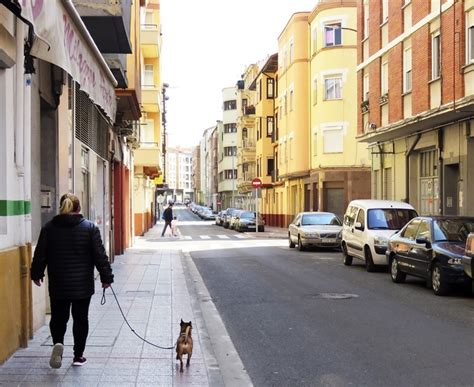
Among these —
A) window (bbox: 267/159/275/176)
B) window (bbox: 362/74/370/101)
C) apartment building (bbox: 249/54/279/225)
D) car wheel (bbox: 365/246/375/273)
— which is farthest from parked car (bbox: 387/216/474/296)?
window (bbox: 267/159/275/176)

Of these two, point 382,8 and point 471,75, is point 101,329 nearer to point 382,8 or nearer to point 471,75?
point 471,75

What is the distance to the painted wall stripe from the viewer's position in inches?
267

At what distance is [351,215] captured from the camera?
19.6 meters

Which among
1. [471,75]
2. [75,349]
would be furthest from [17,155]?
[471,75]

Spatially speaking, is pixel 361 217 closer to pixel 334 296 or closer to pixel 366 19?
pixel 334 296

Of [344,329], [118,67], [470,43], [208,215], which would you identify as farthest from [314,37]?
[208,215]

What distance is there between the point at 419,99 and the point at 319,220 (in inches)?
249

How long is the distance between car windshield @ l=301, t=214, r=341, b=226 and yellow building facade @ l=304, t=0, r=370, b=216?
1211 cm

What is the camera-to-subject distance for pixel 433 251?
12.7 metres

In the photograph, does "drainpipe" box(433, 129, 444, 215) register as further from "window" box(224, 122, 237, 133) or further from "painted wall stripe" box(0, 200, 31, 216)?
"window" box(224, 122, 237, 133)

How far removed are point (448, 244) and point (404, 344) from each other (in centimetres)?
513

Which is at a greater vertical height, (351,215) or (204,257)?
(351,215)

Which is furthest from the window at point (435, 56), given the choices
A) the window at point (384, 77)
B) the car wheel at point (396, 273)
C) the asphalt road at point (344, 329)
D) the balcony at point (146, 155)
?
the balcony at point (146, 155)

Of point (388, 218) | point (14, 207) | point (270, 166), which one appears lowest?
point (388, 218)
